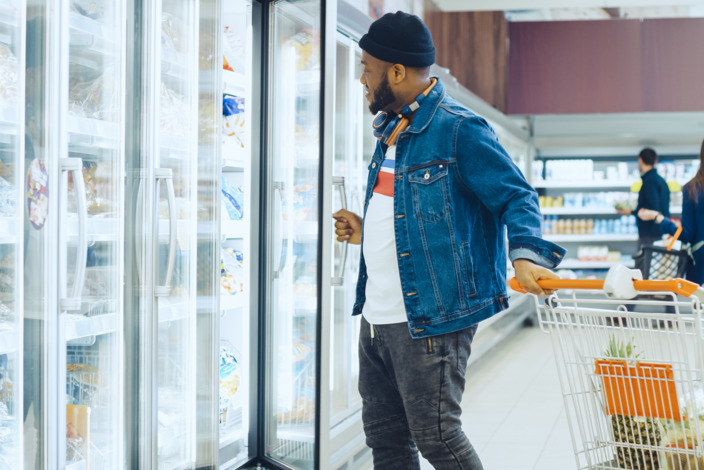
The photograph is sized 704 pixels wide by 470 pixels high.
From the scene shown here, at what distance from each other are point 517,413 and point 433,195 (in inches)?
121

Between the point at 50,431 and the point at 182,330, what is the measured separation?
2.29 feet

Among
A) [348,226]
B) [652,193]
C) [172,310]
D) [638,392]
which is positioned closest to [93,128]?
[172,310]

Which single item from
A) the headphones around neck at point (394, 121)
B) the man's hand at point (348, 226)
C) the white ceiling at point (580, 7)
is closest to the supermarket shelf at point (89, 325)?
the man's hand at point (348, 226)

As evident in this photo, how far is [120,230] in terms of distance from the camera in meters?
2.30

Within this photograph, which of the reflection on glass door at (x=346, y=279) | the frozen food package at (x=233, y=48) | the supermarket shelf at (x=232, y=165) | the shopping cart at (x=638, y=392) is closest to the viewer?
the shopping cart at (x=638, y=392)

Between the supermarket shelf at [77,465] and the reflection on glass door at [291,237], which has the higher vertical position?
the reflection on glass door at [291,237]

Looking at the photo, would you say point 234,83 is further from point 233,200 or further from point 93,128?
point 93,128

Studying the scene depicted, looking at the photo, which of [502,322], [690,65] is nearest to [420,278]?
[502,322]

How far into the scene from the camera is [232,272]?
10.8 feet

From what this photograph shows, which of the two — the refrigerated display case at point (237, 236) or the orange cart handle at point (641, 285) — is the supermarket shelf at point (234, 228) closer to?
the refrigerated display case at point (237, 236)

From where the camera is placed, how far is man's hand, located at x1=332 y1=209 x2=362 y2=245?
96.9 inches

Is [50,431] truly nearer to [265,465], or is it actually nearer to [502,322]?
[265,465]

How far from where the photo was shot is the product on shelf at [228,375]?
327cm

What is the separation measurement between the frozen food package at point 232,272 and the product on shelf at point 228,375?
0.85ft
